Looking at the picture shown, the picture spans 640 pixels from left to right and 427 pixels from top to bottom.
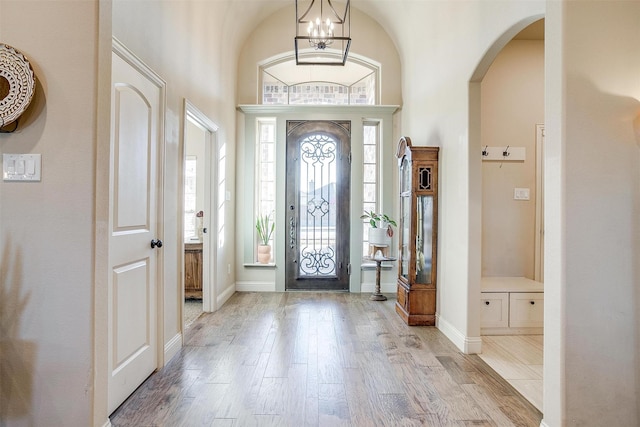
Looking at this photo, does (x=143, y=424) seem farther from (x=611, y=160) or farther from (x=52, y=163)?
(x=611, y=160)

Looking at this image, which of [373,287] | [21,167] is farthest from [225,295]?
[21,167]

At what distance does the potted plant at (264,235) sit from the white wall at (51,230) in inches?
140

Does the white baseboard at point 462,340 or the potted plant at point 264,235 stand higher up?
the potted plant at point 264,235

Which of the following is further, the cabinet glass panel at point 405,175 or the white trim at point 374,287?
the white trim at point 374,287

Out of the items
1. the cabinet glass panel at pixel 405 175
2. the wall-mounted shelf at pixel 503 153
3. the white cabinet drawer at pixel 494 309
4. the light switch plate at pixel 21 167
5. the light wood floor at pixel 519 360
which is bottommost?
the light wood floor at pixel 519 360

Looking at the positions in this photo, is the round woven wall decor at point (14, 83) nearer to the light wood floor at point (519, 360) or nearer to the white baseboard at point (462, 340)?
the light wood floor at point (519, 360)

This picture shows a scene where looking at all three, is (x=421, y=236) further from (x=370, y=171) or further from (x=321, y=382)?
(x=321, y=382)

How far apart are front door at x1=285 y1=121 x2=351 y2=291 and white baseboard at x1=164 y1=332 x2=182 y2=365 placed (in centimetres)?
227

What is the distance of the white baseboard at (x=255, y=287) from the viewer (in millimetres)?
5121

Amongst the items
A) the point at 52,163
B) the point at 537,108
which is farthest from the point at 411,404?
the point at 537,108

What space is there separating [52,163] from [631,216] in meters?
2.61

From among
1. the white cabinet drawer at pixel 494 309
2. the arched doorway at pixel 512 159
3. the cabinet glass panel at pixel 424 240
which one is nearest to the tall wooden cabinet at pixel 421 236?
the cabinet glass panel at pixel 424 240

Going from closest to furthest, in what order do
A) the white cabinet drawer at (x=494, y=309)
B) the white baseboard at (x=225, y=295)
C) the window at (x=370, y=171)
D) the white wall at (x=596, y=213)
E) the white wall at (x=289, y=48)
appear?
the white wall at (x=596, y=213), the white cabinet drawer at (x=494, y=309), the white baseboard at (x=225, y=295), the white wall at (x=289, y=48), the window at (x=370, y=171)

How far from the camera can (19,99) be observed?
4.97ft
